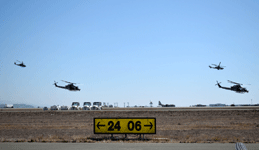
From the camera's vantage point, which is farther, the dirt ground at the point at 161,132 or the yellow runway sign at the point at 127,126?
the yellow runway sign at the point at 127,126

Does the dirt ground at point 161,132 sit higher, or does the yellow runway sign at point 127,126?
the yellow runway sign at point 127,126

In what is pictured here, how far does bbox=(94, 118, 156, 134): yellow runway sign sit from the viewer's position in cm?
1731

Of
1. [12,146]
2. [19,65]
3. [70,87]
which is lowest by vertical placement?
[12,146]

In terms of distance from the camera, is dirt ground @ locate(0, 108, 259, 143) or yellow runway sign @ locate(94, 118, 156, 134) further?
yellow runway sign @ locate(94, 118, 156, 134)

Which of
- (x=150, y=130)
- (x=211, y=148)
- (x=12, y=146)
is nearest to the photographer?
(x=211, y=148)

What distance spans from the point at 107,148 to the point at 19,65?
169 ft

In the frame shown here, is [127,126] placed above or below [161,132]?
above

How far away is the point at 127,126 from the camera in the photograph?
57.3 feet

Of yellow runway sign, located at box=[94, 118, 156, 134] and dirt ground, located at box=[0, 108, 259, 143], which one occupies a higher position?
yellow runway sign, located at box=[94, 118, 156, 134]

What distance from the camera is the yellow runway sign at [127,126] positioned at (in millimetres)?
→ 17312

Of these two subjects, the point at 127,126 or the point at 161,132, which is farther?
the point at 161,132

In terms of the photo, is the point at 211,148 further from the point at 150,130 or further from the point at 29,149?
the point at 29,149

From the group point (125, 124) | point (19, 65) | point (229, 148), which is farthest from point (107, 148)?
point (19, 65)

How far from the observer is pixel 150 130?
56.7 ft
